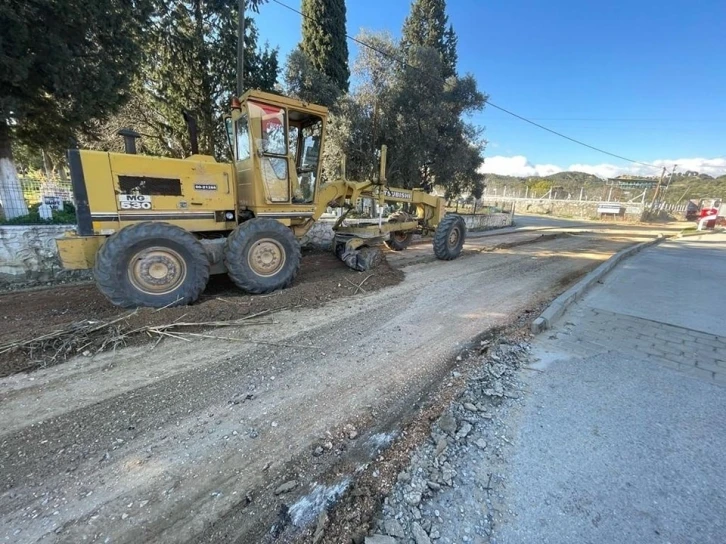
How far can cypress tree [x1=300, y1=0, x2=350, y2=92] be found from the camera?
52.1 ft

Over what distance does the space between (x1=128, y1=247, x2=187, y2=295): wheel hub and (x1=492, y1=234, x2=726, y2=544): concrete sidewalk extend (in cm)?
440

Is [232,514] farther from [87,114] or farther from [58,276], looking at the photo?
[87,114]

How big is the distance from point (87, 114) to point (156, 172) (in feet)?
20.4

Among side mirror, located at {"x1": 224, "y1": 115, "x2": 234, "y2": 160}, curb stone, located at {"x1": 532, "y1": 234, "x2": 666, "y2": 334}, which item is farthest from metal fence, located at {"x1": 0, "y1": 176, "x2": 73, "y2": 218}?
curb stone, located at {"x1": 532, "y1": 234, "x2": 666, "y2": 334}

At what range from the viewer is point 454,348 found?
3.73m

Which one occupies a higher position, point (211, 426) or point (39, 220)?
point (39, 220)

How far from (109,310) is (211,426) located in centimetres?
316

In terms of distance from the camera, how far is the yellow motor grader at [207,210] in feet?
13.8

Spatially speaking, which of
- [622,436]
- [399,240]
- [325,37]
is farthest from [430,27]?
[622,436]

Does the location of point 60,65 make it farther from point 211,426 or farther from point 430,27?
point 430,27

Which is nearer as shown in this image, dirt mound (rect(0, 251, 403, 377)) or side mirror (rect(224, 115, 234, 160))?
dirt mound (rect(0, 251, 403, 377))

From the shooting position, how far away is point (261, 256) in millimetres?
5215

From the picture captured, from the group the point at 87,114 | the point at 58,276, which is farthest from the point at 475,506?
the point at 87,114

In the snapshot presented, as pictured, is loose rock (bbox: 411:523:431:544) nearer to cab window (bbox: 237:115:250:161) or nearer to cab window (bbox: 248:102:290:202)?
cab window (bbox: 248:102:290:202)
